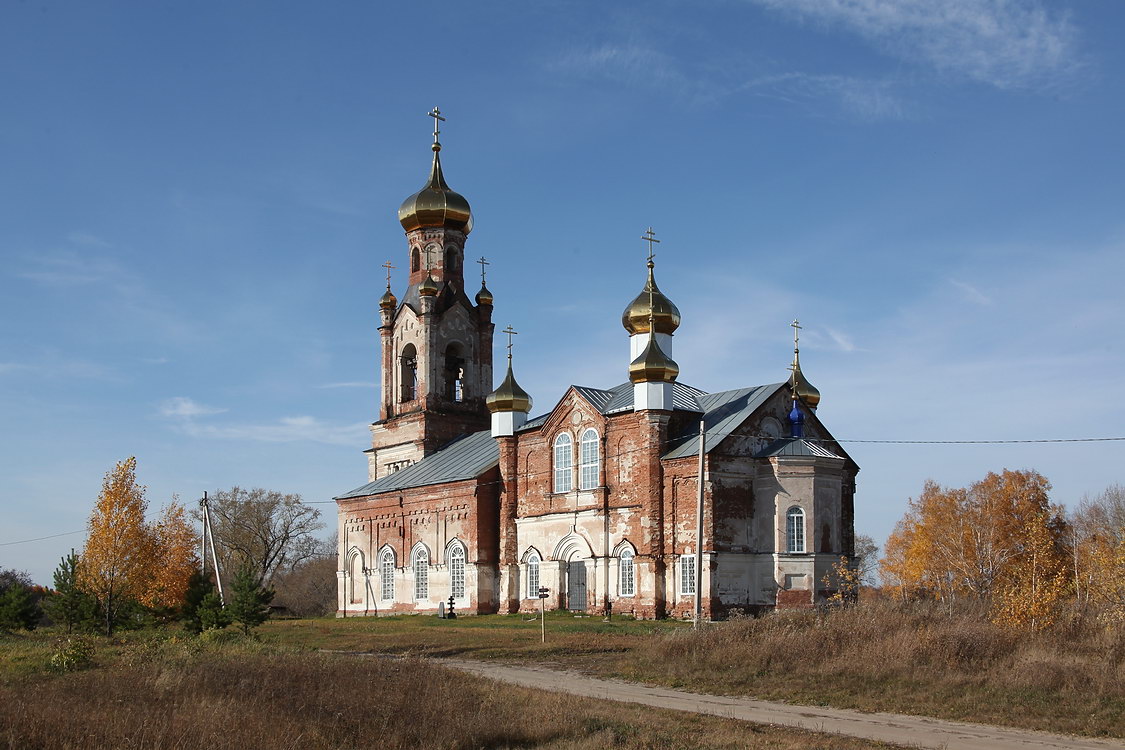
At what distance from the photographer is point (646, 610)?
36.0 meters

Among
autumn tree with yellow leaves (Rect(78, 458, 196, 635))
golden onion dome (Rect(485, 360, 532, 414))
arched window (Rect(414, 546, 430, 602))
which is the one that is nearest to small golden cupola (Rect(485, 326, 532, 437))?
golden onion dome (Rect(485, 360, 532, 414))

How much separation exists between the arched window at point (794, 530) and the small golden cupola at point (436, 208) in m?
24.3

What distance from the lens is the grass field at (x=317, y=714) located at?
38.4 feet

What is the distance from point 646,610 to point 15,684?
2323cm

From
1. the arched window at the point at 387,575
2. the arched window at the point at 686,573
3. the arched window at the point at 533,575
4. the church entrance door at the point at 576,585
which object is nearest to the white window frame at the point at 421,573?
the arched window at the point at 387,575

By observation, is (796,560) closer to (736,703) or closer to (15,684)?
(736,703)

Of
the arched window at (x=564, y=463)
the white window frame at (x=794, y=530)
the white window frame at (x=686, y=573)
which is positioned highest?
the arched window at (x=564, y=463)

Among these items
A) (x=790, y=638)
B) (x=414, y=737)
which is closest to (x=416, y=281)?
(x=790, y=638)

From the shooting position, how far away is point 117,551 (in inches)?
1283

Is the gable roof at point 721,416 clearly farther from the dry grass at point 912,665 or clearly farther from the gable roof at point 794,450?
the dry grass at point 912,665

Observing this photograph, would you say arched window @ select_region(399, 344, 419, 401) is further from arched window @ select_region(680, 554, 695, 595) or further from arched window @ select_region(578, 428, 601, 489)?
arched window @ select_region(680, 554, 695, 595)

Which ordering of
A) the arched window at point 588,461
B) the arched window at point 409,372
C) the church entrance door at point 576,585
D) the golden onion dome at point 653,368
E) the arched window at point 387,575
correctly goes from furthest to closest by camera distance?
the arched window at point 409,372
the arched window at point 387,575
the church entrance door at point 576,585
the arched window at point 588,461
the golden onion dome at point 653,368

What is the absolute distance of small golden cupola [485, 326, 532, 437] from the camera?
1688 inches

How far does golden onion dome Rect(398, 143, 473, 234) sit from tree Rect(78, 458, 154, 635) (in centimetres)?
2253
